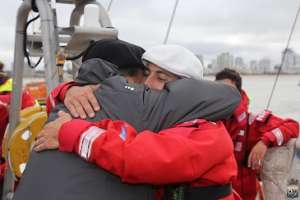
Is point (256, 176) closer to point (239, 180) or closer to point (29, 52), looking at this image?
point (239, 180)

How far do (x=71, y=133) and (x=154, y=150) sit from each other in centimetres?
28

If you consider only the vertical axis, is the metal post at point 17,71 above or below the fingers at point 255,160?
above

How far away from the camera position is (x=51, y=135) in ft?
4.98

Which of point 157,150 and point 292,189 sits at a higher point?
point 157,150

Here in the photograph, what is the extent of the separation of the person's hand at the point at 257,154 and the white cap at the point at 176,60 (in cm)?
135

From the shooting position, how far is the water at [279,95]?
6145 mm

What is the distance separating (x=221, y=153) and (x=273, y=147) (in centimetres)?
165

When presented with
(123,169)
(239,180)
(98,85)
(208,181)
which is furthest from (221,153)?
(239,180)

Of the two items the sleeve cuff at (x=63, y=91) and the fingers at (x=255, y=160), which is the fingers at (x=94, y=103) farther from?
the fingers at (x=255, y=160)

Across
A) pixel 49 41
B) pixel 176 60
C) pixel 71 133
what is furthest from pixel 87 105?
pixel 49 41

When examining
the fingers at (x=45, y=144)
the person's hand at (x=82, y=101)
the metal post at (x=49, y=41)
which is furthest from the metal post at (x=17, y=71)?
the fingers at (x=45, y=144)

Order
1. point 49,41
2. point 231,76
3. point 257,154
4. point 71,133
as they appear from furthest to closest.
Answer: point 231,76 → point 257,154 → point 49,41 → point 71,133

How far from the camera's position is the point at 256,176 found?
122 inches

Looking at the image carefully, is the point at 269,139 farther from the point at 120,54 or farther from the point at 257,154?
the point at 120,54
